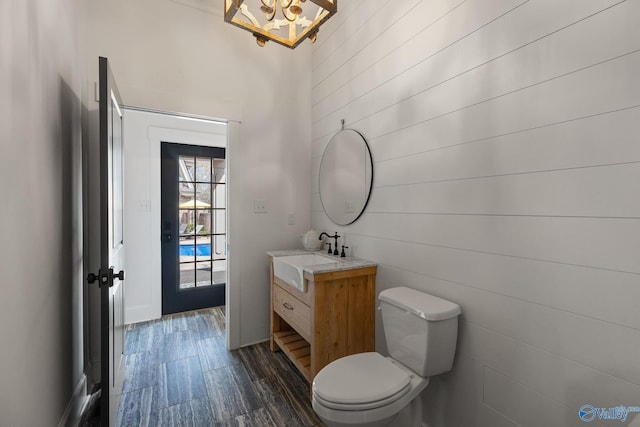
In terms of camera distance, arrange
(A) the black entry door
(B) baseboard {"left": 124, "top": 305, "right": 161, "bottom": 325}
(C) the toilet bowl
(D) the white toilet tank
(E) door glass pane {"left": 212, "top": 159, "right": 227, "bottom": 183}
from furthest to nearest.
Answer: (E) door glass pane {"left": 212, "top": 159, "right": 227, "bottom": 183} < (A) the black entry door < (B) baseboard {"left": 124, "top": 305, "right": 161, "bottom": 325} < (D) the white toilet tank < (C) the toilet bowl

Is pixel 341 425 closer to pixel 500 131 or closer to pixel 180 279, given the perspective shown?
pixel 500 131

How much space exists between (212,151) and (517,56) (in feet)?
10.4

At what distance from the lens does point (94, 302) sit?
6.74 ft

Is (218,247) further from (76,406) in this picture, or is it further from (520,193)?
(520,193)

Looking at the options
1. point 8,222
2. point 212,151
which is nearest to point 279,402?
point 8,222

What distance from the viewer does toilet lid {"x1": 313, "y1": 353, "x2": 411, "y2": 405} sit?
4.06 feet

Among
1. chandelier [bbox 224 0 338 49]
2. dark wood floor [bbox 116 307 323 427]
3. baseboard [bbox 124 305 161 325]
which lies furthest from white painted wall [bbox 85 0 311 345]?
baseboard [bbox 124 305 161 325]

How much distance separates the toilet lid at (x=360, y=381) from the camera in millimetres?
1236

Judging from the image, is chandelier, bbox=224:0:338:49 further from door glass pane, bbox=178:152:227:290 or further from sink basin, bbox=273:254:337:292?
door glass pane, bbox=178:152:227:290

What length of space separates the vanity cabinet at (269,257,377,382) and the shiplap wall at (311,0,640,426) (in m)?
0.26

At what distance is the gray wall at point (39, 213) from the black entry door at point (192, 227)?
1509 mm

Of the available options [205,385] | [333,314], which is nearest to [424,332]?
[333,314]

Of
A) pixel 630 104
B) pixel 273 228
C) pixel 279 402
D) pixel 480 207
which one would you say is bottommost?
pixel 279 402

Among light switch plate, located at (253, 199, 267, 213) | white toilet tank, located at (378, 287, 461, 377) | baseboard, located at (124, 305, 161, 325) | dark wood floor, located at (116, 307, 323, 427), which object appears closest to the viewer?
white toilet tank, located at (378, 287, 461, 377)
